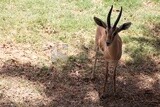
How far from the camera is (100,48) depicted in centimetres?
687

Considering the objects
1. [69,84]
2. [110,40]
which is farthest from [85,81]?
[110,40]

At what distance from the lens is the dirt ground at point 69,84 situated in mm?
6566

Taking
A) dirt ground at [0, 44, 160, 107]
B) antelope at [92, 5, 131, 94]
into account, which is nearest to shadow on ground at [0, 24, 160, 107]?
dirt ground at [0, 44, 160, 107]

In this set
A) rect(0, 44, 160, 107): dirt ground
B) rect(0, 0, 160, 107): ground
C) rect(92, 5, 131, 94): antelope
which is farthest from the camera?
rect(0, 0, 160, 107): ground

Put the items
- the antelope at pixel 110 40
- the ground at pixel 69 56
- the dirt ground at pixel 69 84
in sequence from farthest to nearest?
the ground at pixel 69 56 < the dirt ground at pixel 69 84 < the antelope at pixel 110 40

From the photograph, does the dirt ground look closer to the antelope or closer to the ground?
the ground

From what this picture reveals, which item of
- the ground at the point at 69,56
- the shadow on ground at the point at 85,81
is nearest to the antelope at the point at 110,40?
the shadow on ground at the point at 85,81

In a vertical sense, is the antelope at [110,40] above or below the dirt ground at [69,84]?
above

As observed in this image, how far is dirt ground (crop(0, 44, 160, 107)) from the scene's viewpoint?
6.57 meters

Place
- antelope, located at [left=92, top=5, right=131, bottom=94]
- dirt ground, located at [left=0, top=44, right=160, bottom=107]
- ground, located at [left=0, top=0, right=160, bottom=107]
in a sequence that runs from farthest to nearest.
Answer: ground, located at [left=0, top=0, right=160, bottom=107]
dirt ground, located at [left=0, top=44, right=160, bottom=107]
antelope, located at [left=92, top=5, right=131, bottom=94]

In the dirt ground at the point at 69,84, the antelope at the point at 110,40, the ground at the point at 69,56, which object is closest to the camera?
the antelope at the point at 110,40

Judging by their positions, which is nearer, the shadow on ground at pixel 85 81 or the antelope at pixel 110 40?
the antelope at pixel 110 40

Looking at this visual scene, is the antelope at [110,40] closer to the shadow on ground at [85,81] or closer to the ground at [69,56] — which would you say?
the shadow on ground at [85,81]

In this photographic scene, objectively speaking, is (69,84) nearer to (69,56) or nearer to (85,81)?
(85,81)
